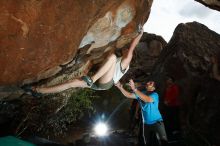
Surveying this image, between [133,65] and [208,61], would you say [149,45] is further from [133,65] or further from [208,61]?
[208,61]

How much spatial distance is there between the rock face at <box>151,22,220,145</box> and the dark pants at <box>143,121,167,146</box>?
3.43 metres

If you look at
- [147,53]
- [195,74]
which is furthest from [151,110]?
[147,53]

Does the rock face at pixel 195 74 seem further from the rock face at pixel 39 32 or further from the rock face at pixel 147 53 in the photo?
the rock face at pixel 39 32

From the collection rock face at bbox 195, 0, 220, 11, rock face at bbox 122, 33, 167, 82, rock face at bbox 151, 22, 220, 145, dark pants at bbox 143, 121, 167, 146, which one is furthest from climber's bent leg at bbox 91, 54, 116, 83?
rock face at bbox 122, 33, 167, 82

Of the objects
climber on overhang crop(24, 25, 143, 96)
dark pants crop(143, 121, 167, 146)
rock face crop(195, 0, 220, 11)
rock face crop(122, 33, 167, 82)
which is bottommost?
dark pants crop(143, 121, 167, 146)

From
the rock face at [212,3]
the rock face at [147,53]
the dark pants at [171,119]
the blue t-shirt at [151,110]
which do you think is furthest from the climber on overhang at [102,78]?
the rock face at [147,53]

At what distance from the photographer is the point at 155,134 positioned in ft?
28.7

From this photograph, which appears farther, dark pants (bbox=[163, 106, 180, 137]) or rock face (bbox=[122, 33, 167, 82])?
rock face (bbox=[122, 33, 167, 82])

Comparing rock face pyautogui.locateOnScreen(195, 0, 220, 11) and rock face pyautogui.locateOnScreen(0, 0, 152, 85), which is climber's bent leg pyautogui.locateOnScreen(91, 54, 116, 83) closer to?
rock face pyautogui.locateOnScreen(0, 0, 152, 85)

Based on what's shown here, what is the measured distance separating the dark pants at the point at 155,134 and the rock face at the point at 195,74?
3.43 m

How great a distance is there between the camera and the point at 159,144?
892 centimetres

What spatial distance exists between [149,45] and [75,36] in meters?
19.0

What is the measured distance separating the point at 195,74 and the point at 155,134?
6347mm

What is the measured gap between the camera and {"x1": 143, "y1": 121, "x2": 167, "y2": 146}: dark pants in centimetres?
868
